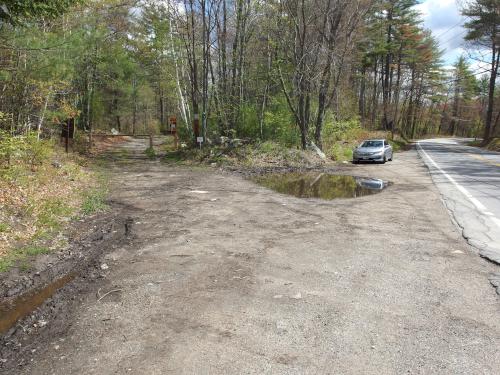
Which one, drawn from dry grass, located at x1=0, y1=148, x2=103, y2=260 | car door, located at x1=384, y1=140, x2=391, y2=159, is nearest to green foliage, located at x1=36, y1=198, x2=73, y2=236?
dry grass, located at x1=0, y1=148, x2=103, y2=260

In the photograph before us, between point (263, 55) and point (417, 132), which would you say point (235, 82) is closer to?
point (263, 55)

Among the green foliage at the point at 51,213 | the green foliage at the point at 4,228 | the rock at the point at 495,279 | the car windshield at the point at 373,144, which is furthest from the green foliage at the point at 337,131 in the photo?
the green foliage at the point at 4,228

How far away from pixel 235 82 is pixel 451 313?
2020cm

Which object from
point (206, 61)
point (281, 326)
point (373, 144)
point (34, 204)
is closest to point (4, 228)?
point (34, 204)

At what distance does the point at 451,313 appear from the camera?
421cm

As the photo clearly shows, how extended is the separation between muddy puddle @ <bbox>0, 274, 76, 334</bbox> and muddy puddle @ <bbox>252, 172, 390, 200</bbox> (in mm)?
7379

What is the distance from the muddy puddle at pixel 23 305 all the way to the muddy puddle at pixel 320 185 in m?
7.38

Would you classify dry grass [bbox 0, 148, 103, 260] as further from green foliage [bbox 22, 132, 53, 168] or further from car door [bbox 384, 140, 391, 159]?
car door [bbox 384, 140, 391, 159]

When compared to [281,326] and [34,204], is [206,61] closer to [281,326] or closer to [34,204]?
[34,204]

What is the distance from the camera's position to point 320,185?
44.6 feet

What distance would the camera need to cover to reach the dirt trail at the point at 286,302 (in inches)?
134

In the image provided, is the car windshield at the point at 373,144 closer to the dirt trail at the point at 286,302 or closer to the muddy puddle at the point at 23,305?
the dirt trail at the point at 286,302

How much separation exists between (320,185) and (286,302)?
30.9ft

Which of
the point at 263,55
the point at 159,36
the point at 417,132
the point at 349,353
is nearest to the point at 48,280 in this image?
the point at 349,353
